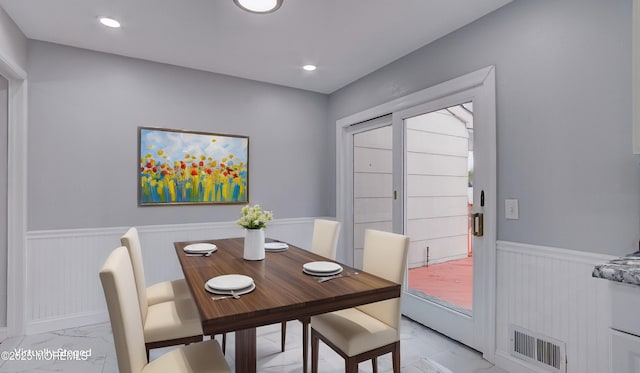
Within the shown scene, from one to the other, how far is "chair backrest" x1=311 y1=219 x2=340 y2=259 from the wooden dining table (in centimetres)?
47

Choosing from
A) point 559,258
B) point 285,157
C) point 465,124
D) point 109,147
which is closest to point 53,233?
point 109,147

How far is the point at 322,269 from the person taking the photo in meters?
1.72

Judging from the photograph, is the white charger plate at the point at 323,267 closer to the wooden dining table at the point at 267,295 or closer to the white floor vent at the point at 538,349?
the wooden dining table at the point at 267,295

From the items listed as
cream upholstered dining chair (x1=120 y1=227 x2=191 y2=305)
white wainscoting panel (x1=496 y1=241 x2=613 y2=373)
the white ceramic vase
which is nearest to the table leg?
the white ceramic vase

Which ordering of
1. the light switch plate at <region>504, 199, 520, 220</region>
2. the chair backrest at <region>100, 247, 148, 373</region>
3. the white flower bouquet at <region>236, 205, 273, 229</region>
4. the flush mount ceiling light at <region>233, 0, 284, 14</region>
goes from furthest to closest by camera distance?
the light switch plate at <region>504, 199, 520, 220</region>, the white flower bouquet at <region>236, 205, 273, 229</region>, the flush mount ceiling light at <region>233, 0, 284, 14</region>, the chair backrest at <region>100, 247, 148, 373</region>

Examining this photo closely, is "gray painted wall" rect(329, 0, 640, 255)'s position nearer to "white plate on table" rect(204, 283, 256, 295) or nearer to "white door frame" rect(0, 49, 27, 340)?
"white plate on table" rect(204, 283, 256, 295)

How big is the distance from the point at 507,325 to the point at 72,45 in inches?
164

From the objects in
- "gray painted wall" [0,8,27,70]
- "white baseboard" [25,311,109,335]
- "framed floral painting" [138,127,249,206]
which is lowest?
"white baseboard" [25,311,109,335]

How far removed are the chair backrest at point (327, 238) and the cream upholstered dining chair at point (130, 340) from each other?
4.01 ft

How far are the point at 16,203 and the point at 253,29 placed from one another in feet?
7.86

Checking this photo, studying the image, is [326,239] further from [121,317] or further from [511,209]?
[121,317]

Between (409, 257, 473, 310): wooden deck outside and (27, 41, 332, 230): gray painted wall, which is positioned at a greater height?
(27, 41, 332, 230): gray painted wall

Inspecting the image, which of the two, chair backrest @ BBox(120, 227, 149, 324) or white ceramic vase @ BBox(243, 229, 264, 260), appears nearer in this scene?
chair backrest @ BBox(120, 227, 149, 324)

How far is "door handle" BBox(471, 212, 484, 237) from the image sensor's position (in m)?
2.31
